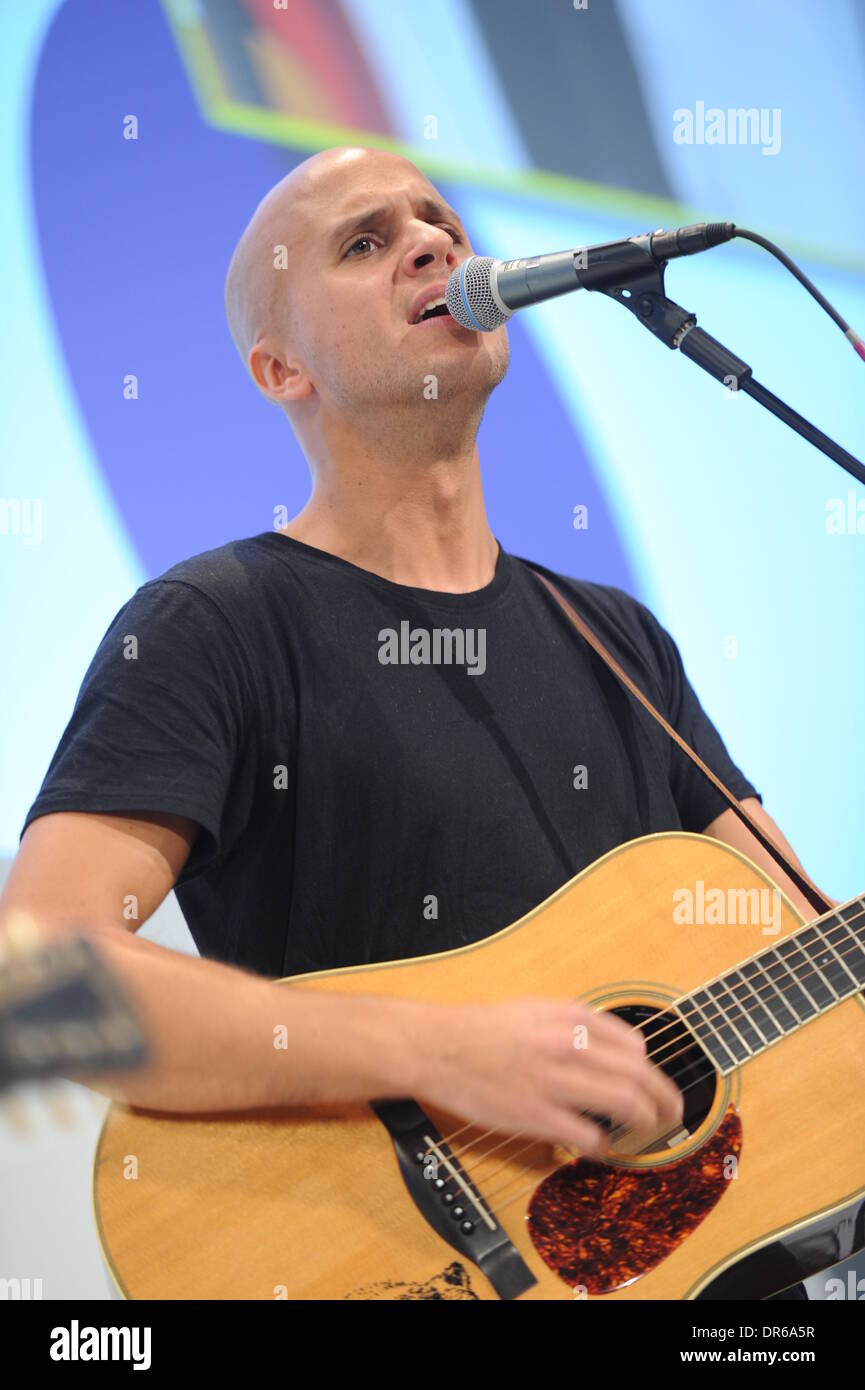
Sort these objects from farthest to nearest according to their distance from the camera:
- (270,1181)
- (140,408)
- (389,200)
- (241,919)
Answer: (140,408) → (389,200) → (241,919) → (270,1181)

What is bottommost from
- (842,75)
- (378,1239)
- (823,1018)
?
(378,1239)

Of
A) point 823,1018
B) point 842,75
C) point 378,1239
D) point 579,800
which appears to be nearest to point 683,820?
point 579,800

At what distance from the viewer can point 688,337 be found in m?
1.35

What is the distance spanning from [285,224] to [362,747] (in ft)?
2.88

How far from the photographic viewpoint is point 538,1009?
134 cm

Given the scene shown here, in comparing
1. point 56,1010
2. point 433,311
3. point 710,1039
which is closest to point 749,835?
point 710,1039

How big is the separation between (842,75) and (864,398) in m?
0.64

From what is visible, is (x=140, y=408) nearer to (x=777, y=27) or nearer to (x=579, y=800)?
(x=579, y=800)

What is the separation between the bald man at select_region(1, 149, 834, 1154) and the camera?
4.29 feet

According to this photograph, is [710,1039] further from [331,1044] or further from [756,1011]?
[331,1044]

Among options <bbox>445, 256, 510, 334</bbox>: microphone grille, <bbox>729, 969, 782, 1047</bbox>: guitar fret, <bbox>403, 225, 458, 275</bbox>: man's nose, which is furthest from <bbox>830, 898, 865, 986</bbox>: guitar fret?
<bbox>403, 225, 458, 275</bbox>: man's nose

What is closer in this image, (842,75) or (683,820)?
(683,820)

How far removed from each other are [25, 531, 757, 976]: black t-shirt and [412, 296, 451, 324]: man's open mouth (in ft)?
1.21

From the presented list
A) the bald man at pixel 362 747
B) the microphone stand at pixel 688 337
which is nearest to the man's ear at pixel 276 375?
the bald man at pixel 362 747
